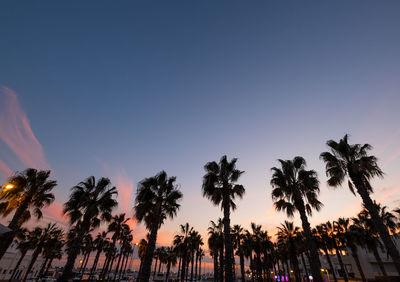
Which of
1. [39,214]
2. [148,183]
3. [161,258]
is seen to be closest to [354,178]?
[148,183]

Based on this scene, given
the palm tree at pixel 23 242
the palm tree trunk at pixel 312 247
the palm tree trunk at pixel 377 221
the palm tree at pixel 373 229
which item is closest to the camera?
the palm tree trunk at pixel 377 221

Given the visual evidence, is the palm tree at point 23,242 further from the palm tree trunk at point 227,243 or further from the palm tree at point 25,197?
the palm tree trunk at point 227,243

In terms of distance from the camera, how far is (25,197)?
19641 mm

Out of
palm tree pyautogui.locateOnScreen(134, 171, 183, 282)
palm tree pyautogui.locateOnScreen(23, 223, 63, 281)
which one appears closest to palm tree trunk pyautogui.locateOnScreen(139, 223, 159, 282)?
palm tree pyautogui.locateOnScreen(134, 171, 183, 282)

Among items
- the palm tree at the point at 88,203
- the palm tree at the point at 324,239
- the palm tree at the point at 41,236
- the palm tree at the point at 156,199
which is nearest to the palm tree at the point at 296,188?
the palm tree at the point at 156,199

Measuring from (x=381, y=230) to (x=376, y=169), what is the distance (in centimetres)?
515

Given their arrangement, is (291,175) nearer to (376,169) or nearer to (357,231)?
(376,169)

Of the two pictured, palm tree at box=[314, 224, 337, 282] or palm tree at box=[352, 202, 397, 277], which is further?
palm tree at box=[314, 224, 337, 282]

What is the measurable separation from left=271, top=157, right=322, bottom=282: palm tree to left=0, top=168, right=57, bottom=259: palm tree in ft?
84.0

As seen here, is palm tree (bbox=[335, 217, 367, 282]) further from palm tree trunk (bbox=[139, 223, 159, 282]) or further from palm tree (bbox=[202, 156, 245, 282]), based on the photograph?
palm tree trunk (bbox=[139, 223, 159, 282])

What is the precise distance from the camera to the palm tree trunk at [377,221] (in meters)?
14.5

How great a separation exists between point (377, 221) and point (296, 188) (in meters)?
6.27

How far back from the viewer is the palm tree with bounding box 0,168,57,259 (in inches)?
730

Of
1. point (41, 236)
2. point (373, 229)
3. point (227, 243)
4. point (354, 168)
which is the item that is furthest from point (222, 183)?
point (41, 236)
